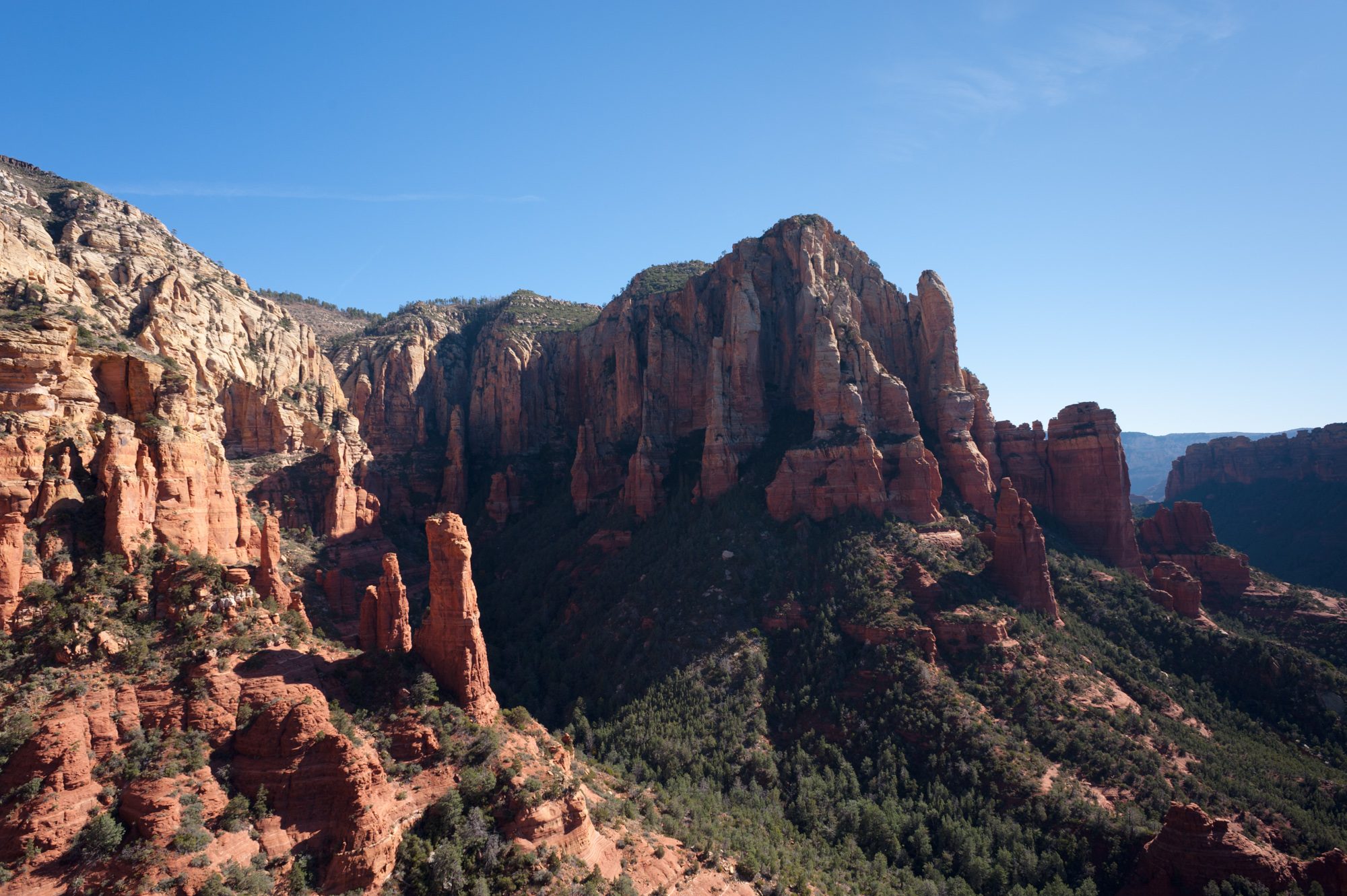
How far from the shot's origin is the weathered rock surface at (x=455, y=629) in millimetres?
39438

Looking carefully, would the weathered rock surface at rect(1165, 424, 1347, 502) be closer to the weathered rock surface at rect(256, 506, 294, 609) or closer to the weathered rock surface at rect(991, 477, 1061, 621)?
the weathered rock surface at rect(991, 477, 1061, 621)

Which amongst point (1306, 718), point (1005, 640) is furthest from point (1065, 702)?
point (1306, 718)

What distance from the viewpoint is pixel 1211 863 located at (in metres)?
37.5

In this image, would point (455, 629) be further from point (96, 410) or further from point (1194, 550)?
point (1194, 550)

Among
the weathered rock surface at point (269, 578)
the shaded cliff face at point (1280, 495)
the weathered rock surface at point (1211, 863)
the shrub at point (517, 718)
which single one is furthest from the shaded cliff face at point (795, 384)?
the shaded cliff face at point (1280, 495)

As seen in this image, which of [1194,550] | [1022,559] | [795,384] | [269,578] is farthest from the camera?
[795,384]

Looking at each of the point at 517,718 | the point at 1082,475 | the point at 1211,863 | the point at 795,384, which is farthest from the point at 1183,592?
the point at 517,718

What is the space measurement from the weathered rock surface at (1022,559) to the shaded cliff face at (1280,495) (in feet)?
225

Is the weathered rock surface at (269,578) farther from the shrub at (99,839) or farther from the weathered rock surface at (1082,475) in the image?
the weathered rock surface at (1082,475)

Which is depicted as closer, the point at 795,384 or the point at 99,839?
the point at 99,839

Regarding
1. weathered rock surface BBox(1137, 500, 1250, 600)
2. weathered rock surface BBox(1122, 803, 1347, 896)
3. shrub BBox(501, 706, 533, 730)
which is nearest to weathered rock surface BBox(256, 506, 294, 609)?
shrub BBox(501, 706, 533, 730)

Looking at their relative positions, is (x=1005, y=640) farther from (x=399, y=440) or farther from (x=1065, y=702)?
(x=399, y=440)

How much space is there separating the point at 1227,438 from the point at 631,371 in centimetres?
13874

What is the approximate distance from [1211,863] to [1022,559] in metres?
29.9
